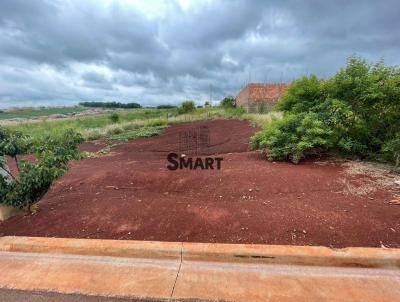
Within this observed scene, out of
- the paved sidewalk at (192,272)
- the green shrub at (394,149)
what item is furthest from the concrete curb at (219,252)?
the green shrub at (394,149)

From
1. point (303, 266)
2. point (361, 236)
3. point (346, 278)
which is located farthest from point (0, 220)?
point (361, 236)

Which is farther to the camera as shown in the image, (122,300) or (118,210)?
(118,210)

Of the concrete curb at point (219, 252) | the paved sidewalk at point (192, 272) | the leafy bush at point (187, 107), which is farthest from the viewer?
the leafy bush at point (187, 107)

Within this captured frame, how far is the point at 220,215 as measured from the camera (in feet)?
9.86

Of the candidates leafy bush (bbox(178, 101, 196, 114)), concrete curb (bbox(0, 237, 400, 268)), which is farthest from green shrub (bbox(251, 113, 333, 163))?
leafy bush (bbox(178, 101, 196, 114))

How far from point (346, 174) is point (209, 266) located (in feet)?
10.2

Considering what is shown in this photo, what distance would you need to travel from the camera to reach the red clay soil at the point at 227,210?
2.63 m

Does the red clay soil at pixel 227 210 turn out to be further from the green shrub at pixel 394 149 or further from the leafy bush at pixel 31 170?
the green shrub at pixel 394 149

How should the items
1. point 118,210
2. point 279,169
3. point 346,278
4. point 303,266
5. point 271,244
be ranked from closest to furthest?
1. point 346,278
2. point 303,266
3. point 271,244
4. point 118,210
5. point 279,169

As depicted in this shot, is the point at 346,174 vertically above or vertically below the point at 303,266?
above

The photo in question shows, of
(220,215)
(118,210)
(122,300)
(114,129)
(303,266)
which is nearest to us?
(122,300)

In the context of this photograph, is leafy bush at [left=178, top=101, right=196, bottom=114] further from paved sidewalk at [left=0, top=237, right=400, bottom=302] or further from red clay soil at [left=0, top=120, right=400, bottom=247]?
paved sidewalk at [left=0, top=237, right=400, bottom=302]

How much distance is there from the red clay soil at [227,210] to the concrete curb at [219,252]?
0.16 meters

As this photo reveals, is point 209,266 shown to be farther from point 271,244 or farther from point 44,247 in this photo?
point 44,247
